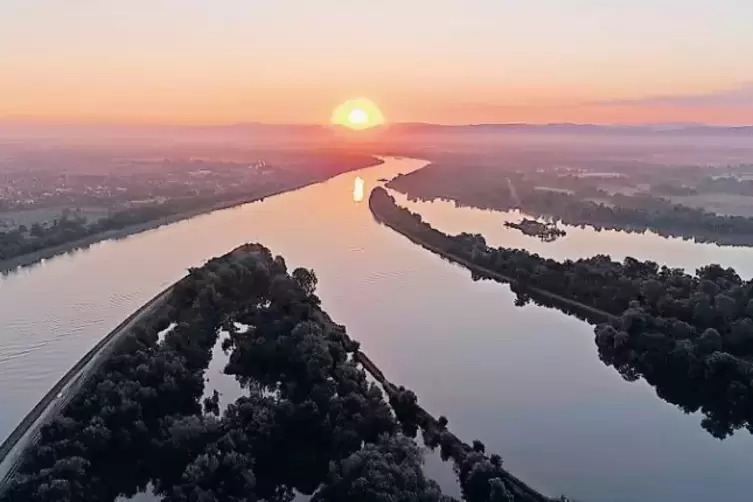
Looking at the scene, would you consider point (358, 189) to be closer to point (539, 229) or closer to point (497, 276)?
point (539, 229)

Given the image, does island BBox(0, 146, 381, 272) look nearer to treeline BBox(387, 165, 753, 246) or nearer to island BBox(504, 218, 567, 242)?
treeline BBox(387, 165, 753, 246)

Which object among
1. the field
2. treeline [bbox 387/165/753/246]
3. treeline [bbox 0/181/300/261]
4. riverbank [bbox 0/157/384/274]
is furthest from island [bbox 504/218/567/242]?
the field

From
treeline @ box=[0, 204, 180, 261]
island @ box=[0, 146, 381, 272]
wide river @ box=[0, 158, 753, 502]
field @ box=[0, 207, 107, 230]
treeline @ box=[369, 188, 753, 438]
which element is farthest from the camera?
field @ box=[0, 207, 107, 230]

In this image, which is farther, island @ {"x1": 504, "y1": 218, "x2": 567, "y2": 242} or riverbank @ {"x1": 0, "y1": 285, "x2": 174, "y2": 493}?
island @ {"x1": 504, "y1": 218, "x2": 567, "y2": 242}

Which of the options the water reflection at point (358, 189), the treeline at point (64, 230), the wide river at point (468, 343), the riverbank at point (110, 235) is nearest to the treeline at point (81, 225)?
the treeline at point (64, 230)

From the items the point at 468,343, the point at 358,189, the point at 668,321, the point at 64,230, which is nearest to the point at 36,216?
the point at 64,230

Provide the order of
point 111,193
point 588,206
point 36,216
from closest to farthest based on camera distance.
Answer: point 36,216, point 588,206, point 111,193

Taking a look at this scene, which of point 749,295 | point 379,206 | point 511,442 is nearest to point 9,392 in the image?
point 511,442

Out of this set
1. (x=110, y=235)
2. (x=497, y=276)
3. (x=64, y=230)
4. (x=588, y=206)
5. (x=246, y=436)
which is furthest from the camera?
(x=588, y=206)
